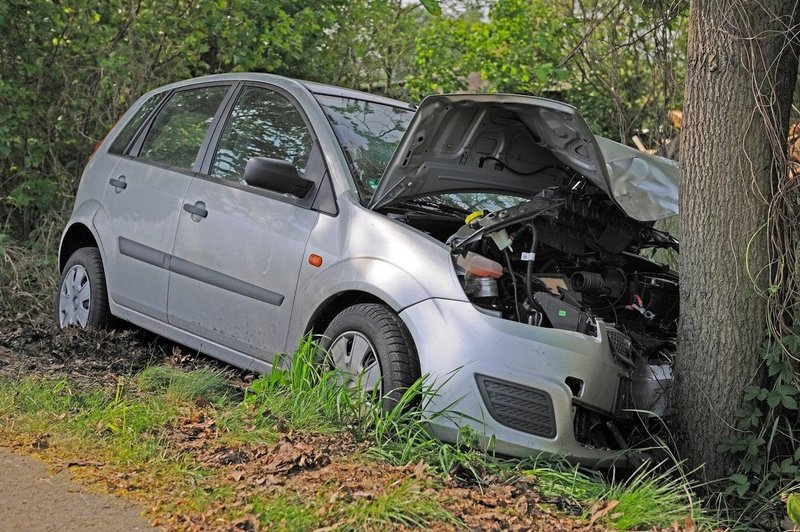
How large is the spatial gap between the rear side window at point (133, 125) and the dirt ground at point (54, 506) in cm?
312

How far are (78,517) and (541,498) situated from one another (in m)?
1.77

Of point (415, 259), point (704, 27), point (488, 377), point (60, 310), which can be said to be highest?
point (704, 27)

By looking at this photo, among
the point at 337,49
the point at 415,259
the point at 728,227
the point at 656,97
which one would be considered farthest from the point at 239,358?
the point at 337,49

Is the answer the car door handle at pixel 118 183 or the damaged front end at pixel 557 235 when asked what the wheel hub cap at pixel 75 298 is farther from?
the damaged front end at pixel 557 235

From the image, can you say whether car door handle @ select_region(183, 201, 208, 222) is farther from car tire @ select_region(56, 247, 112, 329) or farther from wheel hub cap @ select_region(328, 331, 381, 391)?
wheel hub cap @ select_region(328, 331, 381, 391)

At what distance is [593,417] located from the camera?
4.84 meters

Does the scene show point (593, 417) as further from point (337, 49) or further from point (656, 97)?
point (337, 49)

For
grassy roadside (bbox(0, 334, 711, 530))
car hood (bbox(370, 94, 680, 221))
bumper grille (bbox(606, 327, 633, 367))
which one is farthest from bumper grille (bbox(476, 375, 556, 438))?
car hood (bbox(370, 94, 680, 221))

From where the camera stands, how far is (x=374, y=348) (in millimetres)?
4871

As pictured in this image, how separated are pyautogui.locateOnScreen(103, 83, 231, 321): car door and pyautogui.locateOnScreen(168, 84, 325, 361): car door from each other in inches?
6.1

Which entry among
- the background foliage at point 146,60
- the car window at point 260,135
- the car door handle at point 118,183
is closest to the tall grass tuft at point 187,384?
the car window at point 260,135

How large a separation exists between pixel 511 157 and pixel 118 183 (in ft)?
8.47

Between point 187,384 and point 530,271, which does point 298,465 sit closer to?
point 187,384

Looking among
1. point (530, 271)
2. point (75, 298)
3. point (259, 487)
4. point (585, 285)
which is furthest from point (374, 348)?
point (75, 298)
